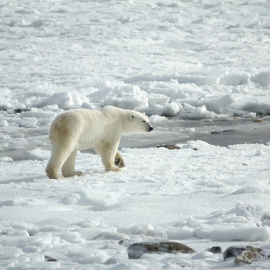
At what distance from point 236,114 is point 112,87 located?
316cm

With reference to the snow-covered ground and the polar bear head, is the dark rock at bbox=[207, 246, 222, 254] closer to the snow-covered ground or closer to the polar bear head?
the snow-covered ground

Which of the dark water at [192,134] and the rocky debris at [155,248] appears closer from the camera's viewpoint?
the rocky debris at [155,248]

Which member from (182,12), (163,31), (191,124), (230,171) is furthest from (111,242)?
(182,12)

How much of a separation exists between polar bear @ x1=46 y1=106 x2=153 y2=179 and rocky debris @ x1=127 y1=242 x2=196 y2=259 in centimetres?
275

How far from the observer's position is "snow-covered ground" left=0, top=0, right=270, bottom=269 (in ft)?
11.2

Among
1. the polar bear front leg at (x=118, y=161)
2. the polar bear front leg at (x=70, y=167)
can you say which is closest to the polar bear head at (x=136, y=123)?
the polar bear front leg at (x=118, y=161)

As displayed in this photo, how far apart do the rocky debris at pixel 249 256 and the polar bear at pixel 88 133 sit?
303 centimetres

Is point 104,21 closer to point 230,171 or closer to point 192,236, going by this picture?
point 230,171

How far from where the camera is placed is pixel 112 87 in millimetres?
13672

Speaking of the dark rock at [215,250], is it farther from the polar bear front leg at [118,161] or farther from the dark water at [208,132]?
the dark water at [208,132]

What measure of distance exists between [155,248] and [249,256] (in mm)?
496

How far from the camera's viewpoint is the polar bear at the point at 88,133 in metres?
5.71

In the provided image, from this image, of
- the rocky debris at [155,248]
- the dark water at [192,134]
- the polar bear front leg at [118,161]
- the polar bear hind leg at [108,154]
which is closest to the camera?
the rocky debris at [155,248]

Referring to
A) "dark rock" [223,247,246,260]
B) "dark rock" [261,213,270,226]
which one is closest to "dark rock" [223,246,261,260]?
"dark rock" [223,247,246,260]
